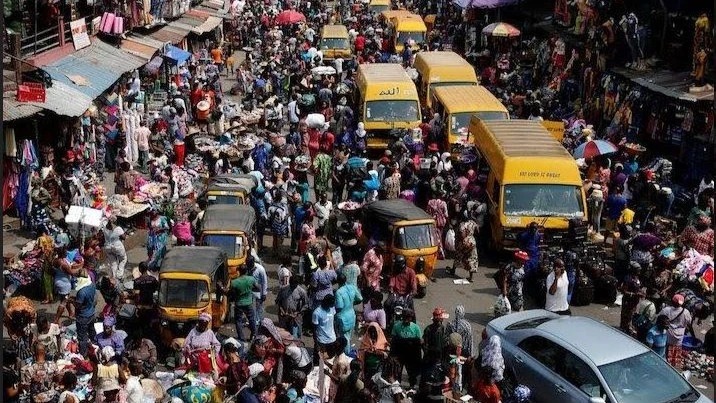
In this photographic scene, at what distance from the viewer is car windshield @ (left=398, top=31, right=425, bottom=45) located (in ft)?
132

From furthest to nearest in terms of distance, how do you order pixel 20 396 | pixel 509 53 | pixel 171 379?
pixel 509 53 < pixel 171 379 < pixel 20 396

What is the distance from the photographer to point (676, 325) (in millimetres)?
13312

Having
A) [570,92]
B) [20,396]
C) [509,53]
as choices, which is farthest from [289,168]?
[509,53]

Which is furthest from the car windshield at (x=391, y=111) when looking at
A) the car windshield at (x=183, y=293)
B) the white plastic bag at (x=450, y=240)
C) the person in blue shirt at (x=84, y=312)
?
the person in blue shirt at (x=84, y=312)

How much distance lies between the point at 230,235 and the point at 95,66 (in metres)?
11.2

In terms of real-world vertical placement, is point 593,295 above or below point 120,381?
below

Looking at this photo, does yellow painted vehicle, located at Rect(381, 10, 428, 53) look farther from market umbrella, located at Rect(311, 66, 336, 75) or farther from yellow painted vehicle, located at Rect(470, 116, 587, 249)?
yellow painted vehicle, located at Rect(470, 116, 587, 249)

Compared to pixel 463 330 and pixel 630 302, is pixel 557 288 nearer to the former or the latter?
pixel 630 302

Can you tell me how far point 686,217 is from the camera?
20344 millimetres

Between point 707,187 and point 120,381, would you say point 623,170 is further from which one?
point 120,381

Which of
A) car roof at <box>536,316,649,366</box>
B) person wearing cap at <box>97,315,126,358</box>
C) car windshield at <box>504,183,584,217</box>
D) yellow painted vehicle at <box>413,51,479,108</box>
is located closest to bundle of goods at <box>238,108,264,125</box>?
yellow painted vehicle at <box>413,51,479,108</box>

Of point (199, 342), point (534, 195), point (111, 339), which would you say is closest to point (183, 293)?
point (111, 339)

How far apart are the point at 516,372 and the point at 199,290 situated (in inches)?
182

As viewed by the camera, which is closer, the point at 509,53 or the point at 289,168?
the point at 289,168
